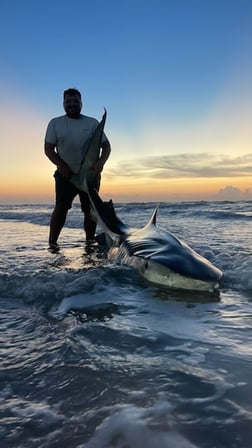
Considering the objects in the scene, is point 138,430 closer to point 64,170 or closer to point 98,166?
point 98,166

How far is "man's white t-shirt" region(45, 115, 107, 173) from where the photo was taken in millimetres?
6195

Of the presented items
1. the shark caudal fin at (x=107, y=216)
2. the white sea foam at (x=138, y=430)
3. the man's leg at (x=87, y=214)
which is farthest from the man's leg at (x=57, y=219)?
the white sea foam at (x=138, y=430)

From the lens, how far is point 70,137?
20.3 ft

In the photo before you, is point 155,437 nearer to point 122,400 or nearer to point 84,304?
point 122,400

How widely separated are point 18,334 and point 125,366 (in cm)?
83

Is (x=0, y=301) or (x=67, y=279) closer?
(x=0, y=301)

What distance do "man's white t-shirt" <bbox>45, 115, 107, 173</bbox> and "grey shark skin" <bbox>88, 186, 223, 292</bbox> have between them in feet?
6.08

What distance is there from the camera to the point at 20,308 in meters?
2.97

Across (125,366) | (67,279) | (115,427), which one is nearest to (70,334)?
(125,366)

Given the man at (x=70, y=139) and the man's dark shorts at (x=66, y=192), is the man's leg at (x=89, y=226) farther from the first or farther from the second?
the man at (x=70, y=139)

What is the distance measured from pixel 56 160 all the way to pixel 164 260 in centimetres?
333

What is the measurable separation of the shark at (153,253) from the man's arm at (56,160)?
0.34 metres

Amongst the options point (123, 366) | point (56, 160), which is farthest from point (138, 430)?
point (56, 160)

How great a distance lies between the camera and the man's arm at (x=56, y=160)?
19.9 feet
